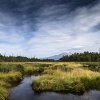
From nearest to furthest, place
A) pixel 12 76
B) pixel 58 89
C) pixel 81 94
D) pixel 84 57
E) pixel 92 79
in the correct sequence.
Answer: pixel 81 94, pixel 58 89, pixel 92 79, pixel 12 76, pixel 84 57

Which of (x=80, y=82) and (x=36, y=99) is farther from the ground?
(x=80, y=82)

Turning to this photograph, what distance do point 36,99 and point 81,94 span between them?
15.0 ft

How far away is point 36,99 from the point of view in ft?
56.9

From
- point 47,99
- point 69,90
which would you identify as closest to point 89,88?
point 69,90

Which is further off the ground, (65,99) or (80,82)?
(80,82)

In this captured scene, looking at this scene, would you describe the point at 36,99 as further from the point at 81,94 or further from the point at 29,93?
the point at 81,94

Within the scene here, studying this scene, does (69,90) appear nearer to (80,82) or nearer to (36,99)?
(80,82)

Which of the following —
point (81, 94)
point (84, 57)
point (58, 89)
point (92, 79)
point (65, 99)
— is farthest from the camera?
point (84, 57)

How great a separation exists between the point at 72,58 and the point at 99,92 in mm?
128672

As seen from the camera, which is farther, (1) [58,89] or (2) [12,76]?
(2) [12,76]

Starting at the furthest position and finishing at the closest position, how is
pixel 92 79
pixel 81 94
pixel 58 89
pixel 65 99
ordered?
1. pixel 92 79
2. pixel 58 89
3. pixel 81 94
4. pixel 65 99

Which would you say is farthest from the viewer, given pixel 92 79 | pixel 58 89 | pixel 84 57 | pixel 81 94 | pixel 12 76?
pixel 84 57

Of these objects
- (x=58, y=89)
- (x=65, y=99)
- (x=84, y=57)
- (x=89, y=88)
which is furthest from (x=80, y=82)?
(x=84, y=57)

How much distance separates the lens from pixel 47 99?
56.8ft
